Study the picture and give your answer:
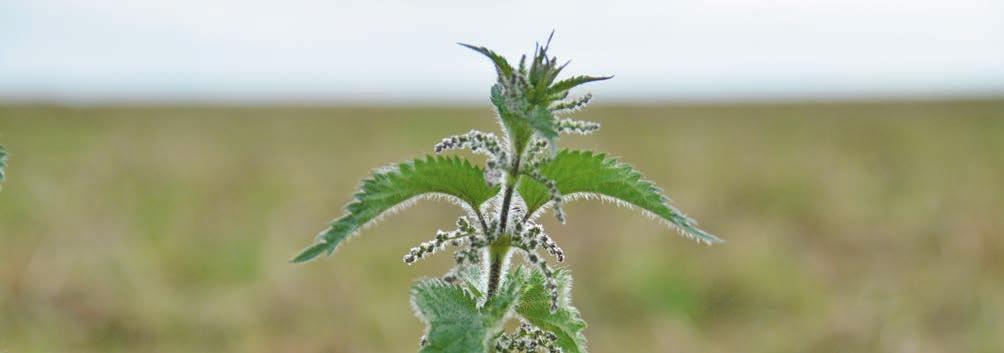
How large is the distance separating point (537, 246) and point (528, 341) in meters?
0.19

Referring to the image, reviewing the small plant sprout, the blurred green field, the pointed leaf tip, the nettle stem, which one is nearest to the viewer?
the pointed leaf tip

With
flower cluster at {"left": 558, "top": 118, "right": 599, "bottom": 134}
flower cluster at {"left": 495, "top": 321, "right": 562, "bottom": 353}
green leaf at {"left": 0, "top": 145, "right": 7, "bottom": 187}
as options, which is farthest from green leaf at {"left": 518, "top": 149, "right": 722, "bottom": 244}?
green leaf at {"left": 0, "top": 145, "right": 7, "bottom": 187}

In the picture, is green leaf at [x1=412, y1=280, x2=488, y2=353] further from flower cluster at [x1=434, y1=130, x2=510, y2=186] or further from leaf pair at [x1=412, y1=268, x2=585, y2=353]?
flower cluster at [x1=434, y1=130, x2=510, y2=186]

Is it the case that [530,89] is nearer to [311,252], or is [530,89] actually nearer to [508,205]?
[508,205]

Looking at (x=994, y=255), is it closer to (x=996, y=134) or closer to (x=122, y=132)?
(x=996, y=134)

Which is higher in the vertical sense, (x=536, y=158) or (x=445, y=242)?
(x=536, y=158)

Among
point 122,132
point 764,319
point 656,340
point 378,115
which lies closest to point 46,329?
point 656,340

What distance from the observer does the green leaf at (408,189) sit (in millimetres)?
1473

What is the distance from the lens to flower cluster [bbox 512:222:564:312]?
1506mm

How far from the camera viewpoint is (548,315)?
168 cm

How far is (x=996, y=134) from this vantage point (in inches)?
809

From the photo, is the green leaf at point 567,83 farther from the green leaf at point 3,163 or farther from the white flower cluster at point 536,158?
the green leaf at point 3,163

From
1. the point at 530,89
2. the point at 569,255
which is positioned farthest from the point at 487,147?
the point at 569,255

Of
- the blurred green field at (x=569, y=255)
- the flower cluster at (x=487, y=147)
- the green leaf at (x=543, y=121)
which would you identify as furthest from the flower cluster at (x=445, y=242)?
the blurred green field at (x=569, y=255)
